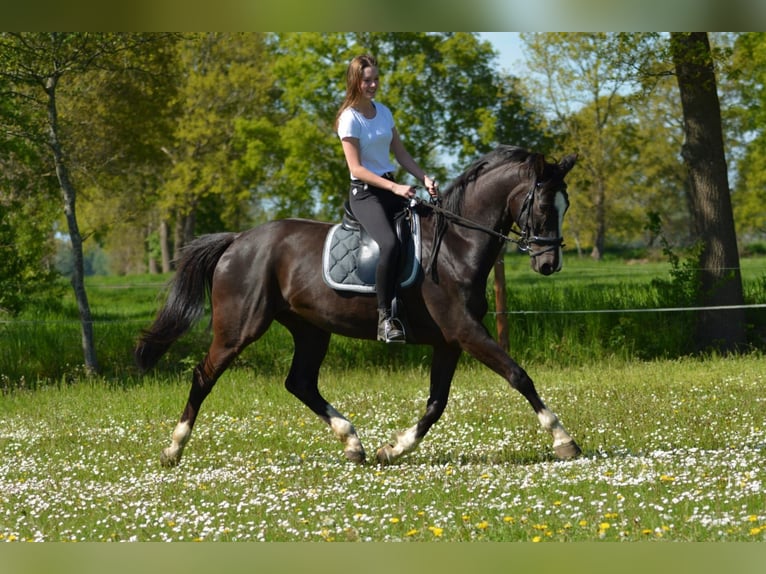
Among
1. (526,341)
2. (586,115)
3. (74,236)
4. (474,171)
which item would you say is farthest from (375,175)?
(586,115)

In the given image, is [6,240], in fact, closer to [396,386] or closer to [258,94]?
[396,386]

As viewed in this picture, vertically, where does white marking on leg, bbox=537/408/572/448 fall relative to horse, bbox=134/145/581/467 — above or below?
below

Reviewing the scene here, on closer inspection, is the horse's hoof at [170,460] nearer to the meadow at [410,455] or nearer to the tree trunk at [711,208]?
the meadow at [410,455]

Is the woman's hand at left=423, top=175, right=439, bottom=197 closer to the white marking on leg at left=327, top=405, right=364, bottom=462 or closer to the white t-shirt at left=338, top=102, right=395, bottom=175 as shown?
the white t-shirt at left=338, top=102, right=395, bottom=175

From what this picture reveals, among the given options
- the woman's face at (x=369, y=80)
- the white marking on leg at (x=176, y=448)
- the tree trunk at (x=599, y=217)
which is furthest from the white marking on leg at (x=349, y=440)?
the tree trunk at (x=599, y=217)

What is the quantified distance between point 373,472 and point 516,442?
158 centimetres

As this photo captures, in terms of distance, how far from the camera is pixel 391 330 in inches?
303

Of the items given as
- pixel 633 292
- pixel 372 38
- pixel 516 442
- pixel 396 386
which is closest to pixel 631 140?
pixel 372 38

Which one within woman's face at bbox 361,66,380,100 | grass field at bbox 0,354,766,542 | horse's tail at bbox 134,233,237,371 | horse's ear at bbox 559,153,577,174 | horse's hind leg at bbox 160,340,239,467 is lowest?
grass field at bbox 0,354,766,542

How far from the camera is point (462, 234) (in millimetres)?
7820

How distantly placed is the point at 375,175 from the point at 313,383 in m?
2.09

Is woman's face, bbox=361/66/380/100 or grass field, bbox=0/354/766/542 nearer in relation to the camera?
grass field, bbox=0/354/766/542

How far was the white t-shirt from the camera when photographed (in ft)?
24.8

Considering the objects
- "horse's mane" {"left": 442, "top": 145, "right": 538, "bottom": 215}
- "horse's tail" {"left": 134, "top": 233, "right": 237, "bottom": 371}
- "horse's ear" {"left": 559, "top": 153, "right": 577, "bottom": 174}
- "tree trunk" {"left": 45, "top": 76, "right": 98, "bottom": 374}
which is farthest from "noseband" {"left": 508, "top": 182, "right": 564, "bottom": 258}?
"tree trunk" {"left": 45, "top": 76, "right": 98, "bottom": 374}
